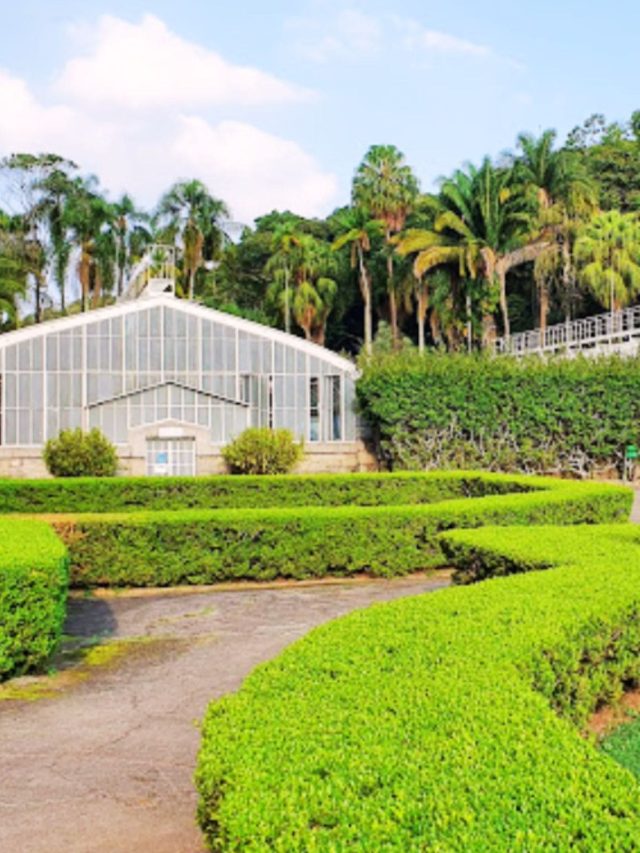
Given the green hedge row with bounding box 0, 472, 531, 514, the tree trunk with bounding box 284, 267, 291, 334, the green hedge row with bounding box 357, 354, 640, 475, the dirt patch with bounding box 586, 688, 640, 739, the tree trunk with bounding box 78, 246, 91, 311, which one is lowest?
the dirt patch with bounding box 586, 688, 640, 739

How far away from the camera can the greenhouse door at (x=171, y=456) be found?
2414cm

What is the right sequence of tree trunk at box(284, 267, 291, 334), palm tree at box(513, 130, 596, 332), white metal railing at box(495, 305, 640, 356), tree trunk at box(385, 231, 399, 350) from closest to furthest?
white metal railing at box(495, 305, 640, 356) → palm tree at box(513, 130, 596, 332) → tree trunk at box(284, 267, 291, 334) → tree trunk at box(385, 231, 399, 350)

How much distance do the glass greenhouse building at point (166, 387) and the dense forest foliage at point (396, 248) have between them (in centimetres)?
1090

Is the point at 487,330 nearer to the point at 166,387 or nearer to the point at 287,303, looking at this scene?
the point at 287,303

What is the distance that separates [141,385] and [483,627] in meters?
21.1

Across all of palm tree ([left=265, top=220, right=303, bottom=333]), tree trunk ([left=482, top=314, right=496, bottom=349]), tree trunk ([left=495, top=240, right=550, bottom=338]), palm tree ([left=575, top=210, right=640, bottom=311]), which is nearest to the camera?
tree trunk ([left=482, top=314, right=496, bottom=349])

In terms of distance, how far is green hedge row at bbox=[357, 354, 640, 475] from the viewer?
82.2ft

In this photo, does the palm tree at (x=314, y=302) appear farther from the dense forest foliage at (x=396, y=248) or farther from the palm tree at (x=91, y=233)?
the palm tree at (x=91, y=233)

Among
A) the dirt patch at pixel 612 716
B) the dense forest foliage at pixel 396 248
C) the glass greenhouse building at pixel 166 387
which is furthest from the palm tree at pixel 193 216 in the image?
the dirt patch at pixel 612 716

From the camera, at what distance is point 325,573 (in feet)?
38.7

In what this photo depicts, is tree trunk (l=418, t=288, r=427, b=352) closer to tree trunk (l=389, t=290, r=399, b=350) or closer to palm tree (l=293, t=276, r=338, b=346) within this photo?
tree trunk (l=389, t=290, r=399, b=350)

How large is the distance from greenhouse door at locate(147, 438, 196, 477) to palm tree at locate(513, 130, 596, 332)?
2227cm

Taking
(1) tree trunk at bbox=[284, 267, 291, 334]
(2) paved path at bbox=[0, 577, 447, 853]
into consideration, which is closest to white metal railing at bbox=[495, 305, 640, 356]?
(1) tree trunk at bbox=[284, 267, 291, 334]

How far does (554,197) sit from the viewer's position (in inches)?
1677
